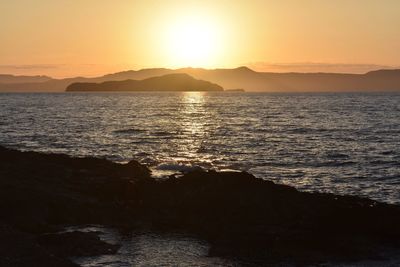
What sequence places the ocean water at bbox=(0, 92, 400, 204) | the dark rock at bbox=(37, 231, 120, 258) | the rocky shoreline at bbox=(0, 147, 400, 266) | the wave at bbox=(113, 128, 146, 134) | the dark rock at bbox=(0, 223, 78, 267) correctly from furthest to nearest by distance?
1. the wave at bbox=(113, 128, 146, 134)
2. the ocean water at bbox=(0, 92, 400, 204)
3. the rocky shoreline at bbox=(0, 147, 400, 266)
4. the dark rock at bbox=(37, 231, 120, 258)
5. the dark rock at bbox=(0, 223, 78, 267)

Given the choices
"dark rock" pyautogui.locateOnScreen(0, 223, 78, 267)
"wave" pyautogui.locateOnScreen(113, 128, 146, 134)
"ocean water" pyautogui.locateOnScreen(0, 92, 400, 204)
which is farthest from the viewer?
"wave" pyautogui.locateOnScreen(113, 128, 146, 134)

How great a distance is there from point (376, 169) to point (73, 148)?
3095 centimetres

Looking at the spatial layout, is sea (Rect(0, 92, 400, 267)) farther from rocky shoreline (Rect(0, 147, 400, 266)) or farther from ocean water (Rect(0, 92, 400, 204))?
→ rocky shoreline (Rect(0, 147, 400, 266))

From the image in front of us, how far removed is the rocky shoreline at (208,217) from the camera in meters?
19.8

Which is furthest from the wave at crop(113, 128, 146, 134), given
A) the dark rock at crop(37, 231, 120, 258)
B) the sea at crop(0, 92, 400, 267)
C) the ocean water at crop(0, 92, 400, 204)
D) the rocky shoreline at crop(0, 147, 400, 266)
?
the dark rock at crop(37, 231, 120, 258)

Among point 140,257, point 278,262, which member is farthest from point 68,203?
point 278,262

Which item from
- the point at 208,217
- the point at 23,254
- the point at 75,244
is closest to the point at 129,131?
the point at 208,217

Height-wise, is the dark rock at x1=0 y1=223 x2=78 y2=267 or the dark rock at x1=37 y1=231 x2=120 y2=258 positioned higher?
the dark rock at x1=0 y1=223 x2=78 y2=267

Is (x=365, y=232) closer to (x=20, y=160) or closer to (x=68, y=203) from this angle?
(x=68, y=203)

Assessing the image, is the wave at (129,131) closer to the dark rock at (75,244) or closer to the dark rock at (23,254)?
the dark rock at (75,244)

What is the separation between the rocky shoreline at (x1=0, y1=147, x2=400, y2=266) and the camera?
65.0 feet

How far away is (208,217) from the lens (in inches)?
925

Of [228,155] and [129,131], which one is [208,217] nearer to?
[228,155]

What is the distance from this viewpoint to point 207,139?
7156cm
